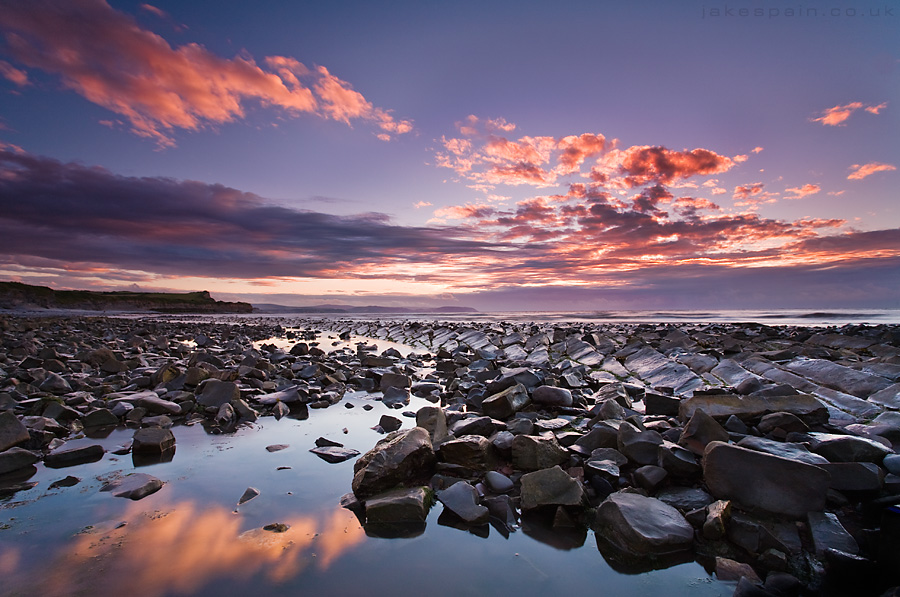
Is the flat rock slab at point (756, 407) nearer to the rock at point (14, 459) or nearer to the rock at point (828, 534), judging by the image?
the rock at point (828, 534)

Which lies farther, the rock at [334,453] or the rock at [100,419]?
the rock at [100,419]

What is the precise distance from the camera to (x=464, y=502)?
330 centimetres

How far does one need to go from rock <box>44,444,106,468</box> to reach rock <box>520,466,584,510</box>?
454 cm

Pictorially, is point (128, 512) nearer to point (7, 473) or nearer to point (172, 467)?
point (172, 467)

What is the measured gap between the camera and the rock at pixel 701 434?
12.4 feet

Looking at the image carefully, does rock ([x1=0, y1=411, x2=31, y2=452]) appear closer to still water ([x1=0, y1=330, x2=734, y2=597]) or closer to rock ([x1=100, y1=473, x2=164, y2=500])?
still water ([x1=0, y1=330, x2=734, y2=597])

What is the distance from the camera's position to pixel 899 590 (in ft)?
6.92

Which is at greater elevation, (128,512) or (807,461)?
(807,461)

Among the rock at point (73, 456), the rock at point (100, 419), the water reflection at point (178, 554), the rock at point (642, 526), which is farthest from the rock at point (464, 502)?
the rock at point (100, 419)

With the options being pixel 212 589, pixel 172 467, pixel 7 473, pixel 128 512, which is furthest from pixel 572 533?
pixel 7 473

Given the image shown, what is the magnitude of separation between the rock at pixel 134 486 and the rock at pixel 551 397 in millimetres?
4595

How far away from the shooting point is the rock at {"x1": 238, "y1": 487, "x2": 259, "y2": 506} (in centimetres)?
348

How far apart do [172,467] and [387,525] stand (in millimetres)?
2622

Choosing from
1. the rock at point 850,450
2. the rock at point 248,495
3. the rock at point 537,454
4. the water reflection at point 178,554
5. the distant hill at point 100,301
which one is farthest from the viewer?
the distant hill at point 100,301
